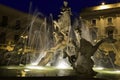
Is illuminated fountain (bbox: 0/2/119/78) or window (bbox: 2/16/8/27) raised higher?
window (bbox: 2/16/8/27)

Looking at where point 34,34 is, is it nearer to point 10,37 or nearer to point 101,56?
point 10,37

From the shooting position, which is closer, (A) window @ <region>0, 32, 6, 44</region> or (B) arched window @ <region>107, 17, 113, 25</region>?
(A) window @ <region>0, 32, 6, 44</region>

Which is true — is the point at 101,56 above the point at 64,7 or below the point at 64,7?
below

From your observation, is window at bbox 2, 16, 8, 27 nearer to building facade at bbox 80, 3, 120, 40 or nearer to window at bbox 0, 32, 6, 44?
window at bbox 0, 32, 6, 44

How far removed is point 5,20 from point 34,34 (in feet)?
22.5

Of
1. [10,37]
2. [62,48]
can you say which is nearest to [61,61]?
[62,48]

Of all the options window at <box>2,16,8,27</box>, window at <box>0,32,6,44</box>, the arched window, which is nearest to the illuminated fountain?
window at <box>0,32,6,44</box>

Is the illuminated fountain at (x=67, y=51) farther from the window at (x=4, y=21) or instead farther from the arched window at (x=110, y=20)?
the arched window at (x=110, y=20)

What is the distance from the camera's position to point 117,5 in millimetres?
46719

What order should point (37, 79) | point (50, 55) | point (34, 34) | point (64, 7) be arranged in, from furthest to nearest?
point (34, 34), point (64, 7), point (50, 55), point (37, 79)

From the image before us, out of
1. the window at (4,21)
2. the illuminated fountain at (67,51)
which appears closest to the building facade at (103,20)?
the window at (4,21)

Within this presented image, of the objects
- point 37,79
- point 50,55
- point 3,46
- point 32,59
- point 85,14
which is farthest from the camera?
point 85,14

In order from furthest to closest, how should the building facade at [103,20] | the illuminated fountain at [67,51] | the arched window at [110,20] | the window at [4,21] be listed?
the arched window at [110,20], the building facade at [103,20], the window at [4,21], the illuminated fountain at [67,51]

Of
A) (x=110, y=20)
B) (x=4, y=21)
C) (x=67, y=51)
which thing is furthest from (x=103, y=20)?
(x=67, y=51)
